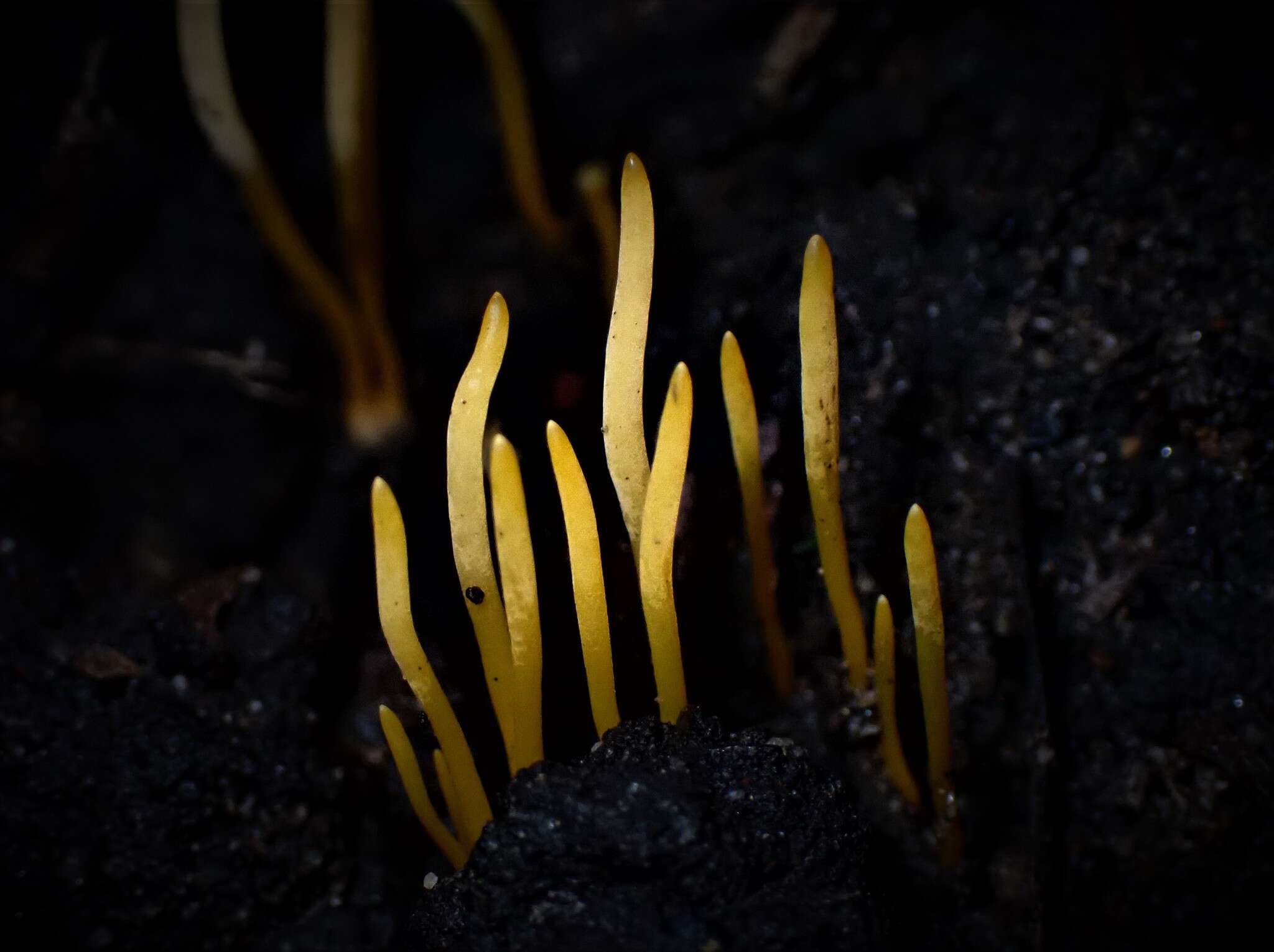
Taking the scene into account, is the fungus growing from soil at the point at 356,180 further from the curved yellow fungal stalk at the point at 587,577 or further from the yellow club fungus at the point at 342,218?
the curved yellow fungal stalk at the point at 587,577

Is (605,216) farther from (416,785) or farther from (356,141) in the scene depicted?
(416,785)

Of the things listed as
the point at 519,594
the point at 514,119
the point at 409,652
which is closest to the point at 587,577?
the point at 519,594

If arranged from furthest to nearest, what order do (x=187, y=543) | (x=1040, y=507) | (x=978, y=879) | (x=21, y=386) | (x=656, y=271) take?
1. (x=187, y=543)
2. (x=21, y=386)
3. (x=656, y=271)
4. (x=1040, y=507)
5. (x=978, y=879)

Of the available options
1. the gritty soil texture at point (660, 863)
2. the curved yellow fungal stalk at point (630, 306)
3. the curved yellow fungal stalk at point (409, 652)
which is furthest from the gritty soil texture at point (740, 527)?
the curved yellow fungal stalk at point (630, 306)

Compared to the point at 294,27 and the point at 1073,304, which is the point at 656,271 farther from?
the point at 294,27

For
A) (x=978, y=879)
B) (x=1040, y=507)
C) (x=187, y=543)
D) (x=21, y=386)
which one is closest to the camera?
(x=978, y=879)

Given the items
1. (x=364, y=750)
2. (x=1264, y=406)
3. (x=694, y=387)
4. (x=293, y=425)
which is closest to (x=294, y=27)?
(x=293, y=425)
